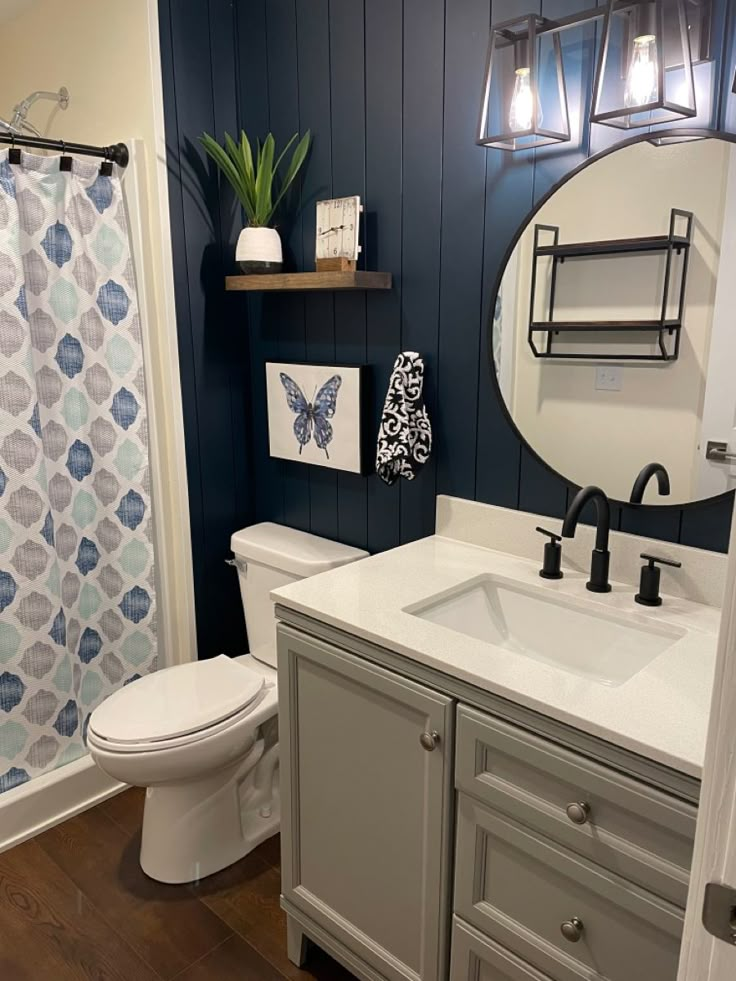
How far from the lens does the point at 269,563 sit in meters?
2.21

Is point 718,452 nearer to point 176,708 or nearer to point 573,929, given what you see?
point 573,929

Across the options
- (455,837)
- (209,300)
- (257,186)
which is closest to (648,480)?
(455,837)

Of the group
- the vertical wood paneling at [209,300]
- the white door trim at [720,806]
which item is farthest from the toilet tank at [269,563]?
the white door trim at [720,806]

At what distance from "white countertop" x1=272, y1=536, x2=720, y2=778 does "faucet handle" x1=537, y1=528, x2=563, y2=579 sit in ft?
0.08

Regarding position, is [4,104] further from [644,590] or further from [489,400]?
[644,590]

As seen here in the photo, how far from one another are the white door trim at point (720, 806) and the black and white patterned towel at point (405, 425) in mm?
1308

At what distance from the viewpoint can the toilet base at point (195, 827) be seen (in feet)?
6.47

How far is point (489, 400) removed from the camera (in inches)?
71.9

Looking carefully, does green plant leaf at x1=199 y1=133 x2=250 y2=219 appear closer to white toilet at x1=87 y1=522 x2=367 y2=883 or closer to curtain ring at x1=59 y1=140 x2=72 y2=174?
curtain ring at x1=59 y1=140 x2=72 y2=174

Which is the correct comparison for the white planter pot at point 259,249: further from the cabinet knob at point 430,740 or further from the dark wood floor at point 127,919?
the dark wood floor at point 127,919

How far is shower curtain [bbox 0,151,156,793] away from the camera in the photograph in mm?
2025

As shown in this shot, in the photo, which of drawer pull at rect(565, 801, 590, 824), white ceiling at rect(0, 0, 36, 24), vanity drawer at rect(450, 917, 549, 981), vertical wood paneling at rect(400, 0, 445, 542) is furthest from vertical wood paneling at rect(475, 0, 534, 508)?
white ceiling at rect(0, 0, 36, 24)

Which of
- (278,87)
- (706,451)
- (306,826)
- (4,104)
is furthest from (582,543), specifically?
(4,104)

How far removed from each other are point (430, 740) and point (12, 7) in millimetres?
2688
